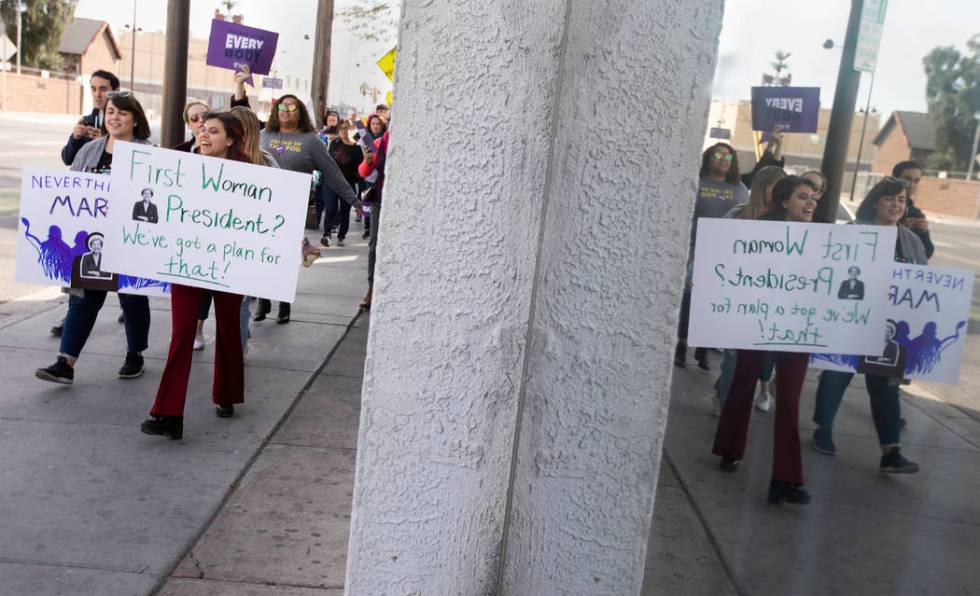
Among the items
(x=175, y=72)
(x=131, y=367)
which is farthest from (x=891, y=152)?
(x=175, y=72)

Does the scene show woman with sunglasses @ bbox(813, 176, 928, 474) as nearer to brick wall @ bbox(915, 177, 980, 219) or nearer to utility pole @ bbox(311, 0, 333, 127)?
brick wall @ bbox(915, 177, 980, 219)

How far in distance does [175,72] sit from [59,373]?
3.59 metres

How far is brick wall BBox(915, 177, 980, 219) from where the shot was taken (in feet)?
9.46

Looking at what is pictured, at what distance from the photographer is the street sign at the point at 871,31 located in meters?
2.99

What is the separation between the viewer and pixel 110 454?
462 cm

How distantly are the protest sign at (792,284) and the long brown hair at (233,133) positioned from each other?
8.86ft

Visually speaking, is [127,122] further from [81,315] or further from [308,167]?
[308,167]

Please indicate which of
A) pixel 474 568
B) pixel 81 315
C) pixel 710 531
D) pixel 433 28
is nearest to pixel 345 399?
pixel 81 315

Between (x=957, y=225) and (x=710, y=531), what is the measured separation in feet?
5.85

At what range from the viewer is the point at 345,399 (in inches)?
235

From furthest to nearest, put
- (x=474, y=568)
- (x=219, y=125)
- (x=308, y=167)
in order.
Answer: (x=308, y=167), (x=219, y=125), (x=474, y=568)

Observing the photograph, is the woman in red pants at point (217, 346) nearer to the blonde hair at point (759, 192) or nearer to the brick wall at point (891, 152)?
the blonde hair at point (759, 192)

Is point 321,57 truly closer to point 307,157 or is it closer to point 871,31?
point 307,157

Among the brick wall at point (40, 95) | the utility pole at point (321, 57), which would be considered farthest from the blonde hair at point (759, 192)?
the brick wall at point (40, 95)
